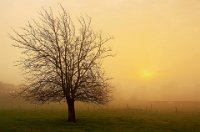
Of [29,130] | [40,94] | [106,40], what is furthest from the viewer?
[106,40]

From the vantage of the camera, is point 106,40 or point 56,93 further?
point 106,40

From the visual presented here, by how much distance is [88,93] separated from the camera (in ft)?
162

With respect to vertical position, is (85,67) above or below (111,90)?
above

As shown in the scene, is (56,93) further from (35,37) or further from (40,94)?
(35,37)

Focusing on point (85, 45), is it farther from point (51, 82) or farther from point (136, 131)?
point (136, 131)

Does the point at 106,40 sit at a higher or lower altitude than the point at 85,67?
higher

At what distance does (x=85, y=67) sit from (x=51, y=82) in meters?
5.29

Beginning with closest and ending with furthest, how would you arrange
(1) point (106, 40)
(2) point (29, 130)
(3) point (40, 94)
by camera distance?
(2) point (29, 130) → (3) point (40, 94) → (1) point (106, 40)

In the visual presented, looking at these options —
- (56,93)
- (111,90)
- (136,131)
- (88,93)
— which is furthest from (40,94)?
(136,131)

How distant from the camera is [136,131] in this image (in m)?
42.8

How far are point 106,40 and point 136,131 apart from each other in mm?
16174

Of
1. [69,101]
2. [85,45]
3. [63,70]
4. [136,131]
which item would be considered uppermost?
[85,45]

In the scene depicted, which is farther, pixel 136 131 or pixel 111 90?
pixel 111 90

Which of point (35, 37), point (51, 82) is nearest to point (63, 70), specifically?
point (51, 82)
